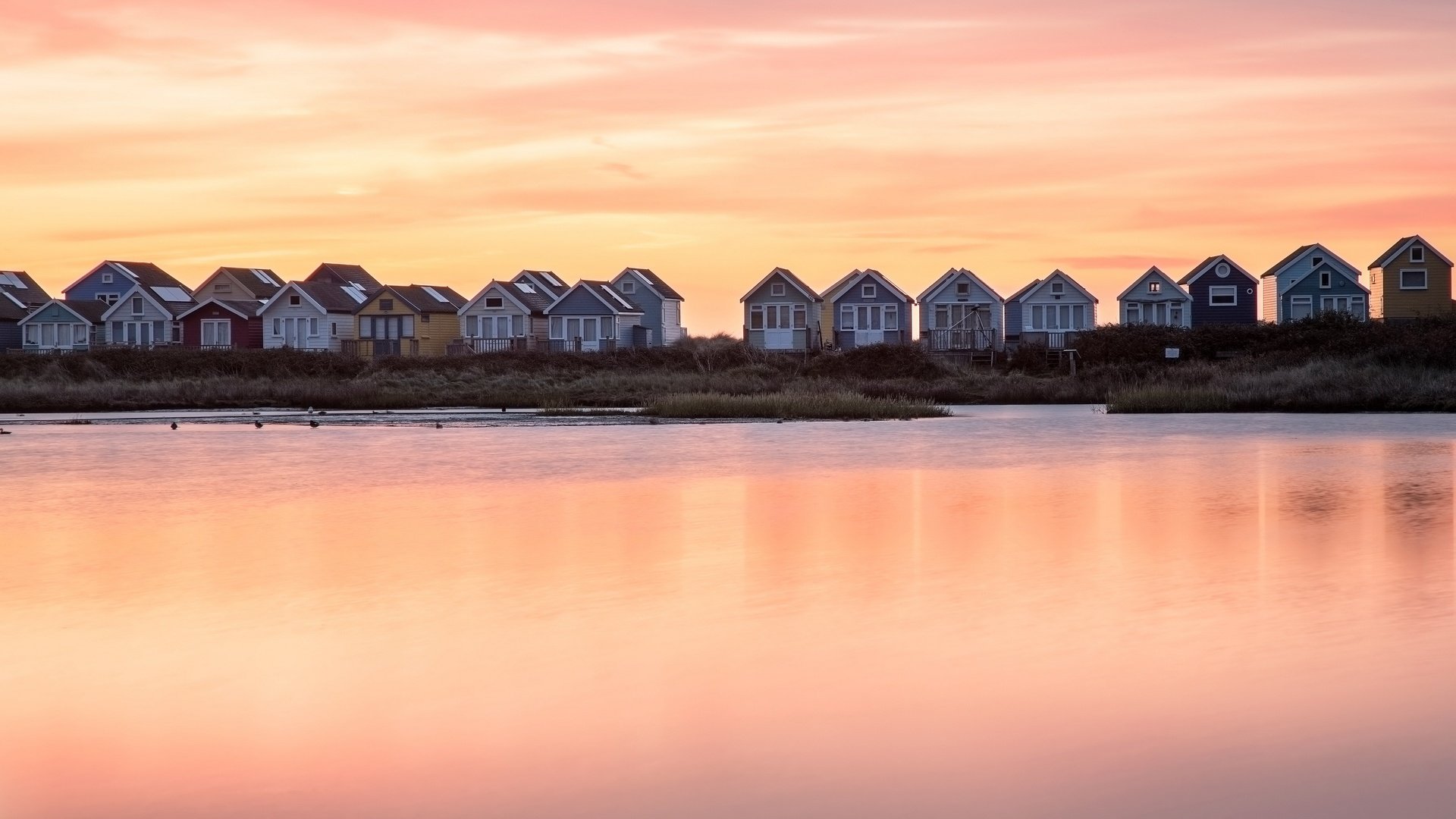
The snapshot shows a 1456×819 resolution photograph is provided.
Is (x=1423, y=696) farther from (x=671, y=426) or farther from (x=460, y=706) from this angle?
(x=671, y=426)

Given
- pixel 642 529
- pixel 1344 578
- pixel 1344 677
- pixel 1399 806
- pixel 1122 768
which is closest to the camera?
pixel 1399 806

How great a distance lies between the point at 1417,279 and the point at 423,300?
44.3 metres

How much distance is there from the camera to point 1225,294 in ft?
234

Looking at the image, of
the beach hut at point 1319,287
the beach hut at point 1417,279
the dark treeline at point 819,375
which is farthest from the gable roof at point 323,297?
the beach hut at point 1417,279

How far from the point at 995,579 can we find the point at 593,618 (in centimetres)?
388

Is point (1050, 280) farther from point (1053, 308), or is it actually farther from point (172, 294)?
point (172, 294)

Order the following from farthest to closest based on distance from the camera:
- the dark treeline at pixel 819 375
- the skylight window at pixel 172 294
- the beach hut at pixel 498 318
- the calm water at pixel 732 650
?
the skylight window at pixel 172 294, the beach hut at pixel 498 318, the dark treeline at pixel 819 375, the calm water at pixel 732 650

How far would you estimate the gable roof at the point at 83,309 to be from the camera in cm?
8262

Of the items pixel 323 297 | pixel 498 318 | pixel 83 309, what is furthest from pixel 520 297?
pixel 83 309

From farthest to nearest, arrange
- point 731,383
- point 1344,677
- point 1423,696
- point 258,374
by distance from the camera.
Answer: point 258,374 < point 731,383 < point 1344,677 < point 1423,696

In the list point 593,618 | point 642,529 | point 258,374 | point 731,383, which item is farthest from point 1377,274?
point 593,618

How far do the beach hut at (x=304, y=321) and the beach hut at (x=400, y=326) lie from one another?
123cm

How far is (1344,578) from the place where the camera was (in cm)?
1427

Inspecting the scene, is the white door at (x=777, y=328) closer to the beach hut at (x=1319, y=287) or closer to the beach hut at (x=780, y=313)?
the beach hut at (x=780, y=313)
